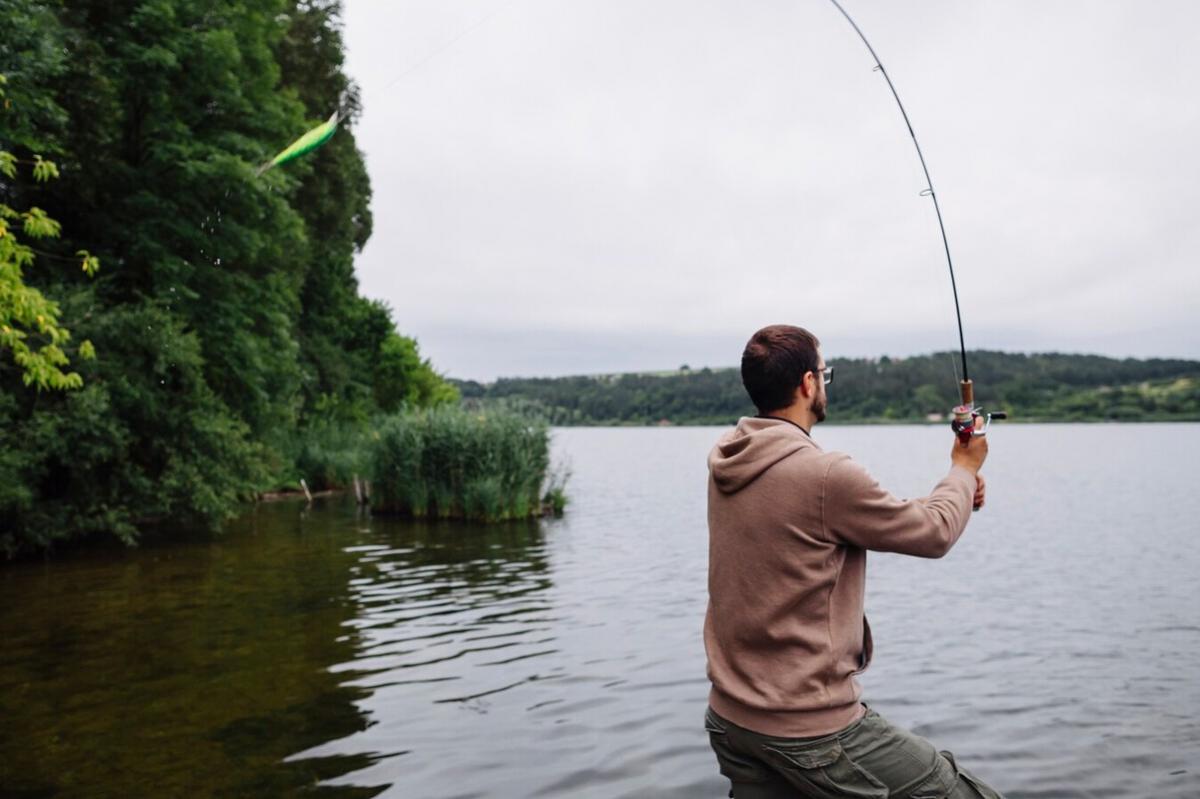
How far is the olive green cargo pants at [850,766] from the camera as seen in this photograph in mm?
2977

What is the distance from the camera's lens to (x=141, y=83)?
19750 mm

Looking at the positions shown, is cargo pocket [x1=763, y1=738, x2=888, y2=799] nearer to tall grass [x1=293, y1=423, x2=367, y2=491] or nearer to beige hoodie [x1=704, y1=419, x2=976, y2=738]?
beige hoodie [x1=704, y1=419, x2=976, y2=738]

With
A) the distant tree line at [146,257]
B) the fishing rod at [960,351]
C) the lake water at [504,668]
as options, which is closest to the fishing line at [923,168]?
the fishing rod at [960,351]

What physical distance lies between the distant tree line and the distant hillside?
21.7 feet

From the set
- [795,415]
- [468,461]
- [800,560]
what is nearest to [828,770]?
[800,560]

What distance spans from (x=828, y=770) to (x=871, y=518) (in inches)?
32.2

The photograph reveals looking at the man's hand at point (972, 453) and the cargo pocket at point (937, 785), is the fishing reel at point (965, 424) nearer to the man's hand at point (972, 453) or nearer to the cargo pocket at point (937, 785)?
the man's hand at point (972, 453)

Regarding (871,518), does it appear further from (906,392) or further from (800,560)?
(906,392)

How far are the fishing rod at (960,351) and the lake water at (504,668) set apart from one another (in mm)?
3240

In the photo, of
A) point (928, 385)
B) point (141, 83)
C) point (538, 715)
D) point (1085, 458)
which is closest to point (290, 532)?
point (141, 83)

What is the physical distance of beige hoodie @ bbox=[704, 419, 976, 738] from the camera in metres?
2.90

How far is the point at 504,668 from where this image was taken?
898 centimetres

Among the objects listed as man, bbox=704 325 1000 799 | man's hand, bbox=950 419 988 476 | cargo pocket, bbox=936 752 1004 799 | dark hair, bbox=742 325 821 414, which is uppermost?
dark hair, bbox=742 325 821 414

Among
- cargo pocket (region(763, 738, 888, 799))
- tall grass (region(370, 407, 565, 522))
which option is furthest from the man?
tall grass (region(370, 407, 565, 522))
